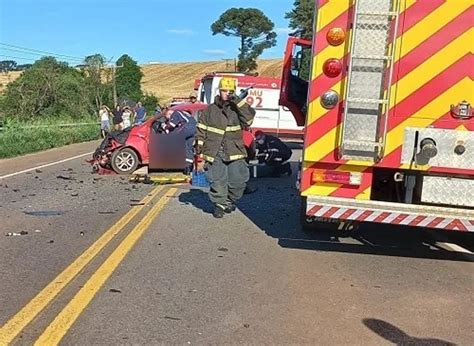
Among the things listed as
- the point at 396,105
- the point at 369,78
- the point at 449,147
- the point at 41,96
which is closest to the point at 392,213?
the point at 449,147

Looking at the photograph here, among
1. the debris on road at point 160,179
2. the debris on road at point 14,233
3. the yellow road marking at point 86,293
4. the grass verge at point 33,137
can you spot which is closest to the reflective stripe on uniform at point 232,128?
the yellow road marking at point 86,293

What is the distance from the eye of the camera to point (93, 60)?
173 feet

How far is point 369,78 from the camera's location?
19.5 feet

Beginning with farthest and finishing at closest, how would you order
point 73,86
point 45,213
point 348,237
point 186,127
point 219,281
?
point 73,86 → point 186,127 → point 45,213 → point 348,237 → point 219,281

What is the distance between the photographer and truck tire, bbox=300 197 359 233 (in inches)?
291

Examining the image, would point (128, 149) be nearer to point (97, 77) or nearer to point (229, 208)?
point (229, 208)

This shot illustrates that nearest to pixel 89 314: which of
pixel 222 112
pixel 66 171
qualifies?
pixel 222 112

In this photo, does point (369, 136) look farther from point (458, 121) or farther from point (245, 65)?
point (245, 65)

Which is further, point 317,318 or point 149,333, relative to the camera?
point 317,318

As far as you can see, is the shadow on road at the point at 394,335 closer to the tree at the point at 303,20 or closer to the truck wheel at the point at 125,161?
the tree at the point at 303,20

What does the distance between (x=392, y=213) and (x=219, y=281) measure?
176cm

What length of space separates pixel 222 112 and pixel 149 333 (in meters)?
4.85

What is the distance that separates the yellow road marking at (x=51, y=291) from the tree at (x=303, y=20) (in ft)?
10.7

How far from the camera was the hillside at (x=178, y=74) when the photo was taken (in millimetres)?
75375
